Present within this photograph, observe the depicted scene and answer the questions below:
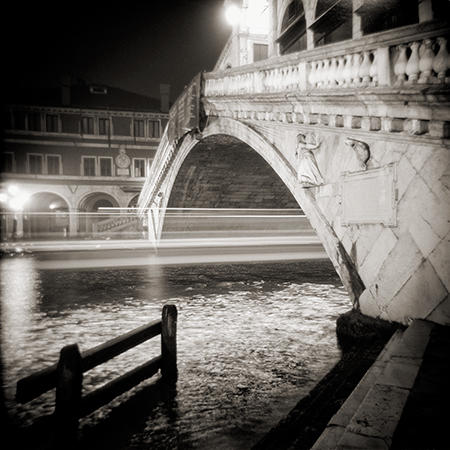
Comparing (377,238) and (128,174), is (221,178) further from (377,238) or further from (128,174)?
(128,174)

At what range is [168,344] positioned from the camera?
4.64 meters

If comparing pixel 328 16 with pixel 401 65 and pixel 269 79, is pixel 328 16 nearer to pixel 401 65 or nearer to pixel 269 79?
pixel 269 79

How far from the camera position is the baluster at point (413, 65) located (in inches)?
183

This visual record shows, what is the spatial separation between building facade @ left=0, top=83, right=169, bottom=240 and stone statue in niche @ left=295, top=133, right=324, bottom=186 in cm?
2529

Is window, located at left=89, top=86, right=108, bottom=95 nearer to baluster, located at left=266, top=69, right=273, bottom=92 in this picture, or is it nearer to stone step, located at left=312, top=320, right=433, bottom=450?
baluster, located at left=266, top=69, right=273, bottom=92

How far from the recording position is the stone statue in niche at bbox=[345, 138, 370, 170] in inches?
217

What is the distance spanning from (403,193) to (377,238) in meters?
0.76

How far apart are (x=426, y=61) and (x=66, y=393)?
4.89 metres

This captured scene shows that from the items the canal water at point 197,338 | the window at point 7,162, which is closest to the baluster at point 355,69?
the canal water at point 197,338

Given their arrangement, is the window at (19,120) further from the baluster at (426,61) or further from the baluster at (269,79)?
the baluster at (426,61)

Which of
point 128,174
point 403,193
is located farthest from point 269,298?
point 128,174

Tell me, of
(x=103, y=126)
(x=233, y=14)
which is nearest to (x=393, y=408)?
(x=233, y=14)

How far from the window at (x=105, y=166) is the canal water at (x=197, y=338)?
21.3 meters

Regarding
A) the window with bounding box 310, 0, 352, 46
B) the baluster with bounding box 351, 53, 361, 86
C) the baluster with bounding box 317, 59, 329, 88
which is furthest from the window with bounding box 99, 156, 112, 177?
the baluster with bounding box 351, 53, 361, 86
